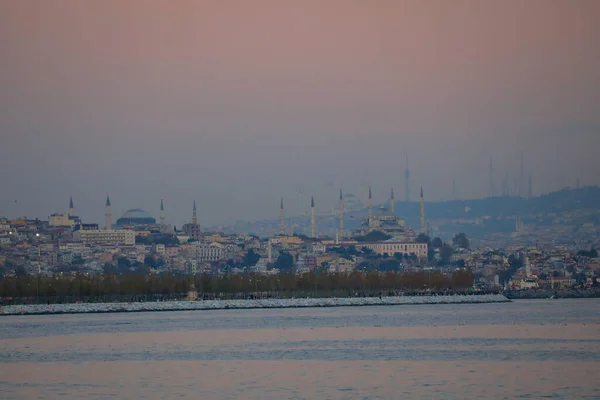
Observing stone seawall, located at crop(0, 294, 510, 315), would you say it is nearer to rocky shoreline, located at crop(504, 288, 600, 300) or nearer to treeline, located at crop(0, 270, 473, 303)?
treeline, located at crop(0, 270, 473, 303)

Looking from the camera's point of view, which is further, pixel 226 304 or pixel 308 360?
pixel 226 304

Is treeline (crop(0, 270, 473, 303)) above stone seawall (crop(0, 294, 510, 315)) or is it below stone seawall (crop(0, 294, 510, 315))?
above

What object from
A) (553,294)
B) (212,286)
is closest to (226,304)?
(212,286)

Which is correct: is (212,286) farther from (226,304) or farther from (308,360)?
(308,360)

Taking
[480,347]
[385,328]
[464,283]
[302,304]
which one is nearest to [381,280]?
[464,283]

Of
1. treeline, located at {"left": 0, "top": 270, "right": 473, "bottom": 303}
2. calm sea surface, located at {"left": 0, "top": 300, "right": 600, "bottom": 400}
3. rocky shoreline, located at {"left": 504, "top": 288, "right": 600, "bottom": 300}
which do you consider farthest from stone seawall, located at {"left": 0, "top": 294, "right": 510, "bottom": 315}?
calm sea surface, located at {"left": 0, "top": 300, "right": 600, "bottom": 400}

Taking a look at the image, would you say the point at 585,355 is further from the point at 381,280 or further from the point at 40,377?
the point at 381,280

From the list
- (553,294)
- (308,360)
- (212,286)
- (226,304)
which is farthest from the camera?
(553,294)

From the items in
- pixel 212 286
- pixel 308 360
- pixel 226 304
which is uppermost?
pixel 212 286
